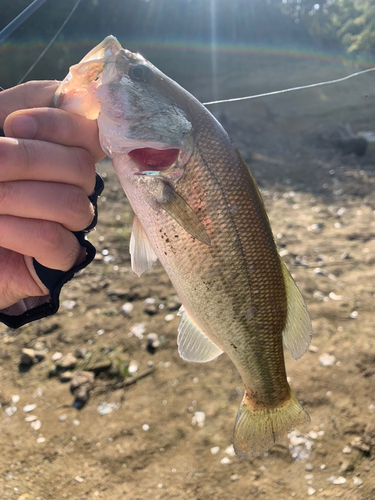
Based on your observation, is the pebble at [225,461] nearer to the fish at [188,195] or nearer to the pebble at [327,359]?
the fish at [188,195]

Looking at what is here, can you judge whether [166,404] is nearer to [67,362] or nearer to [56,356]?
[67,362]

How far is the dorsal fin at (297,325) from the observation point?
1.49 meters

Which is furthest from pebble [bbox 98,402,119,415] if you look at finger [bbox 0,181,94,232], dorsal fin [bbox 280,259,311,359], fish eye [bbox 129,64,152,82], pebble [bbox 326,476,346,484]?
fish eye [bbox 129,64,152,82]

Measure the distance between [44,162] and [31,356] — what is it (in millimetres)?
2315

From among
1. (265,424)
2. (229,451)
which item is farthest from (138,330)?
(265,424)

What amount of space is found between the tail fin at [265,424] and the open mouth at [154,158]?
3.80 feet

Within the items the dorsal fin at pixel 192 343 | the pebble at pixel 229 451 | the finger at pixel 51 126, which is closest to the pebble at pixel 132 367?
the pebble at pixel 229 451

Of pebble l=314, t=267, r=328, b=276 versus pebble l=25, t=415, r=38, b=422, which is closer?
pebble l=25, t=415, r=38, b=422

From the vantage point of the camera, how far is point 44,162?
Result: 1.13 metres

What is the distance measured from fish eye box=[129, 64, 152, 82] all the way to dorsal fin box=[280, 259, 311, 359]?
42.7 inches

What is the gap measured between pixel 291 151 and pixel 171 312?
28.6 ft

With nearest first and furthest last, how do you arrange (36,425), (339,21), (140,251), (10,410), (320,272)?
(140,251), (36,425), (10,410), (320,272), (339,21)

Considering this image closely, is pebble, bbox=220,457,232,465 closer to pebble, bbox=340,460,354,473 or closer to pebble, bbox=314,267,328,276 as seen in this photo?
pebble, bbox=340,460,354,473

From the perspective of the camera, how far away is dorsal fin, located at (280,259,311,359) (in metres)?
1.49
